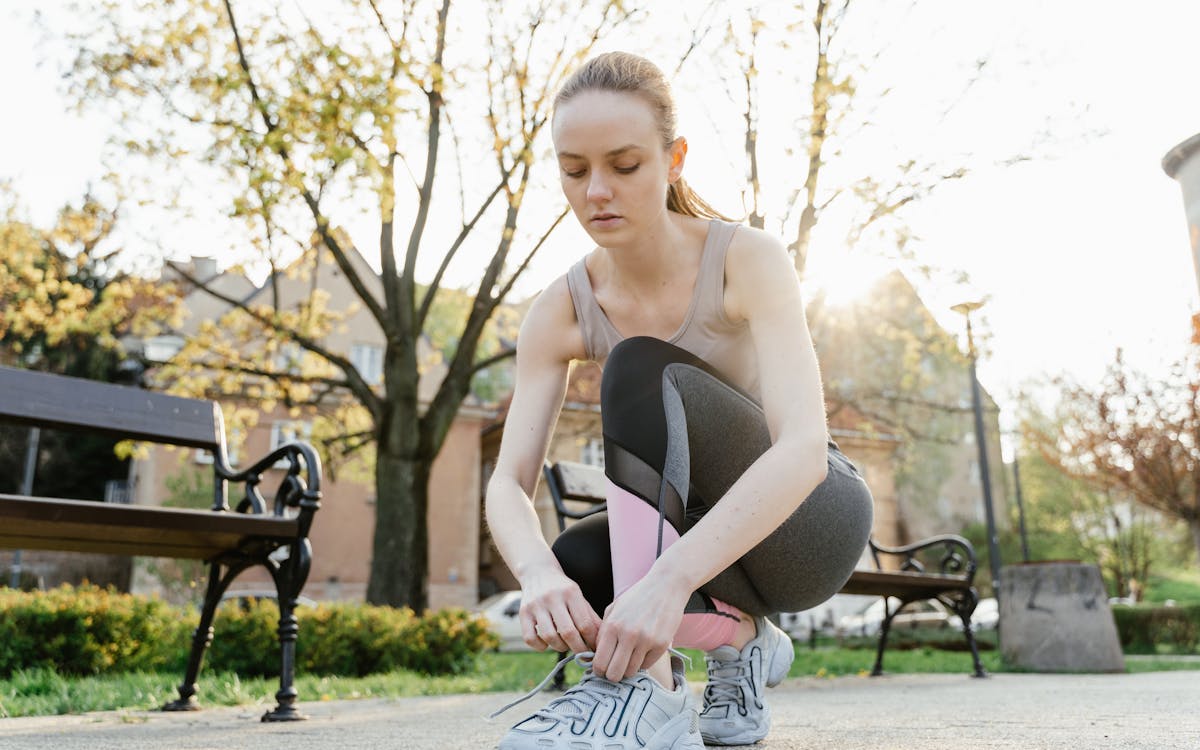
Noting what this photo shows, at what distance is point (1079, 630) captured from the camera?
22.2 feet

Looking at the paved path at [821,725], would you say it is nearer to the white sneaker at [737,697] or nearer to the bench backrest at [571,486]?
the white sneaker at [737,697]

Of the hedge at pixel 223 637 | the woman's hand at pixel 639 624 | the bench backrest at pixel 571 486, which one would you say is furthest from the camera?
Result: the hedge at pixel 223 637

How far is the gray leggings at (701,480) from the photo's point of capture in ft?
6.22

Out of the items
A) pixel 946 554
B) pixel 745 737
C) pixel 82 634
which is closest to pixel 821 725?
pixel 745 737

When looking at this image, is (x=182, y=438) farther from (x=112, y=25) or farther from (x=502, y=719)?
(x=112, y=25)

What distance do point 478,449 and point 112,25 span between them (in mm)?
18886

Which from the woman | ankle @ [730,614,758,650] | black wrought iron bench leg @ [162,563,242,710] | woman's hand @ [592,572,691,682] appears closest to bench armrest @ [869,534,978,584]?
black wrought iron bench leg @ [162,563,242,710]

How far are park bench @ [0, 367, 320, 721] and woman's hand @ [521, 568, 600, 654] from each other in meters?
1.67

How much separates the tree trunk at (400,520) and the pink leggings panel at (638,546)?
29.9 feet

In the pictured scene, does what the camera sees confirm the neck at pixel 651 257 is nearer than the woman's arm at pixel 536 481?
No

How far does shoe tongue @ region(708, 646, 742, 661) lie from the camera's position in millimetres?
2178

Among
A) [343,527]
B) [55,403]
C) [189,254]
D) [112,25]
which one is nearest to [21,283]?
[189,254]

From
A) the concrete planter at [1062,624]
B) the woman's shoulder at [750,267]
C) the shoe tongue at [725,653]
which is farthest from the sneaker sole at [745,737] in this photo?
the concrete planter at [1062,624]

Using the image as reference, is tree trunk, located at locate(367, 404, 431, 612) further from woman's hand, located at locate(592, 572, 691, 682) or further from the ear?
woman's hand, located at locate(592, 572, 691, 682)
